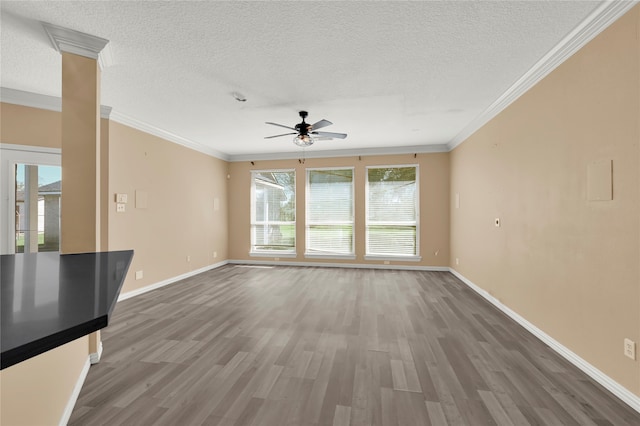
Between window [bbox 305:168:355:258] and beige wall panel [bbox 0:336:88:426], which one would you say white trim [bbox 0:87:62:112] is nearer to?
beige wall panel [bbox 0:336:88:426]

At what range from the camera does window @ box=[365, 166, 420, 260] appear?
6590mm

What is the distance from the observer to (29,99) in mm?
3416

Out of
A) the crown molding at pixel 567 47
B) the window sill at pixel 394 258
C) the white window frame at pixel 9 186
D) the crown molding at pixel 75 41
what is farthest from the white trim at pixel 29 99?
the window sill at pixel 394 258

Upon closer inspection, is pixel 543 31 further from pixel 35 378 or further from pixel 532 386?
pixel 35 378

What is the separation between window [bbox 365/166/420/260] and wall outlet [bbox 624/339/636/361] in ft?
14.8

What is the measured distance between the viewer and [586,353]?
2334mm

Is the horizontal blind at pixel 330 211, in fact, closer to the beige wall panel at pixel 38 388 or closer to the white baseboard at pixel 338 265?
the white baseboard at pixel 338 265

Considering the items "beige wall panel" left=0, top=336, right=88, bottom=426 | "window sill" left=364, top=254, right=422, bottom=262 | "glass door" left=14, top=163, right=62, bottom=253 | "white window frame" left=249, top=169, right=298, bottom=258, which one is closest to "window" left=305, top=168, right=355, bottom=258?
"white window frame" left=249, top=169, right=298, bottom=258

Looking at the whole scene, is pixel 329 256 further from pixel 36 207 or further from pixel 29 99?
pixel 29 99

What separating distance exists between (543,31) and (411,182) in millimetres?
4349

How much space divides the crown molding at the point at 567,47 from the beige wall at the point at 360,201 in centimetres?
246

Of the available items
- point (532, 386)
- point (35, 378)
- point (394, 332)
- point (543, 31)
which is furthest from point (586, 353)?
point (35, 378)

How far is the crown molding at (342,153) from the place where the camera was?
251 inches

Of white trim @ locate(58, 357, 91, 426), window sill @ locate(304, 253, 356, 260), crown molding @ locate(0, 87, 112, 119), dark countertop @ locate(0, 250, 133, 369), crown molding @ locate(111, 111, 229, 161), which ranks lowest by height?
white trim @ locate(58, 357, 91, 426)
